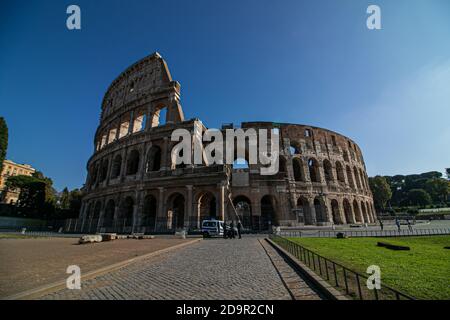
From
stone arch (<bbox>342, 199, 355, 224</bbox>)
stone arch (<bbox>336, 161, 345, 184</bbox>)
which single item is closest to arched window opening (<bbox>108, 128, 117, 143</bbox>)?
stone arch (<bbox>336, 161, 345, 184</bbox>)

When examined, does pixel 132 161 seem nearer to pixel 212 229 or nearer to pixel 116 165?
pixel 116 165

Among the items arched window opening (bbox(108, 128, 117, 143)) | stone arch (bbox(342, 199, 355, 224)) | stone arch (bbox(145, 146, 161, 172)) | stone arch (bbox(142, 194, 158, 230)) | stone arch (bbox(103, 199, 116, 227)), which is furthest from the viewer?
arched window opening (bbox(108, 128, 117, 143))

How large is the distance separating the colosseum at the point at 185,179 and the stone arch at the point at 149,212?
4.3 inches

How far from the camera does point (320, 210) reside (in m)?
27.1

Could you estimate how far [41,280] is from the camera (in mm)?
4469

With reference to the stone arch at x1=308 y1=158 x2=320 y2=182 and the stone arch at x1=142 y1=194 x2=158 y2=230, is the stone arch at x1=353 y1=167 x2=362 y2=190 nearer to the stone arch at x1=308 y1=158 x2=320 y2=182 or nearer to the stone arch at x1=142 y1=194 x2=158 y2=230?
the stone arch at x1=308 y1=158 x2=320 y2=182

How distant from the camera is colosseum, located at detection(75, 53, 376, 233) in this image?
72.8ft

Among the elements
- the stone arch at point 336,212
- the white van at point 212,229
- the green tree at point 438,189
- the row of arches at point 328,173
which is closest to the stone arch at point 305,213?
the row of arches at point 328,173

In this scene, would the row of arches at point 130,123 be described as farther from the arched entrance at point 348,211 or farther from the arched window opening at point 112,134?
the arched entrance at point 348,211

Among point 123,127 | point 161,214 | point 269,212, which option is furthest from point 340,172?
point 123,127

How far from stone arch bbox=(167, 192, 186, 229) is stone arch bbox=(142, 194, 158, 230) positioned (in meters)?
1.66

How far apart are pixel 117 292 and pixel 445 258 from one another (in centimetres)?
1020
